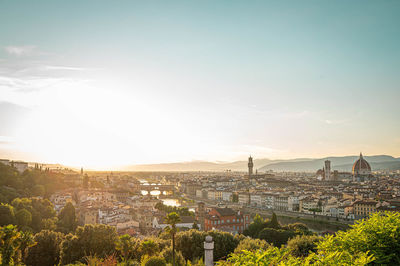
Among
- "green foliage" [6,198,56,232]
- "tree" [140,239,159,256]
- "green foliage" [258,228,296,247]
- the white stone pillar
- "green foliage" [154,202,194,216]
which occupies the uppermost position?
the white stone pillar

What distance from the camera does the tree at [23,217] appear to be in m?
24.5

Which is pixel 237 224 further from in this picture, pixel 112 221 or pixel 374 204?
pixel 374 204

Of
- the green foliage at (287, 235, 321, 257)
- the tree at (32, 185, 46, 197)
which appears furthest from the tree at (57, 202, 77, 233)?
the green foliage at (287, 235, 321, 257)

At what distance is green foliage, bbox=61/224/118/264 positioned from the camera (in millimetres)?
14344

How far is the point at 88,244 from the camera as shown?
1470cm

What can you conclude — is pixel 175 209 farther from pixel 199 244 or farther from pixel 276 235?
pixel 199 244

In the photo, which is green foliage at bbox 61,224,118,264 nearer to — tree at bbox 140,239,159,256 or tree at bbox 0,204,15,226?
tree at bbox 140,239,159,256

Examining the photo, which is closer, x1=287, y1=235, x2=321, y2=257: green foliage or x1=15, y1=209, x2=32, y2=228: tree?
x1=287, y1=235, x2=321, y2=257: green foliage

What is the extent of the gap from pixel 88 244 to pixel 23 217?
13160 millimetres

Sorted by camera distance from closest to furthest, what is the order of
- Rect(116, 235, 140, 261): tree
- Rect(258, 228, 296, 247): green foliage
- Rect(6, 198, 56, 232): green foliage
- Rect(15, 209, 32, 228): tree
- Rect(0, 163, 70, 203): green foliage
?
Rect(116, 235, 140, 261): tree → Rect(258, 228, 296, 247): green foliage → Rect(15, 209, 32, 228): tree → Rect(6, 198, 56, 232): green foliage → Rect(0, 163, 70, 203): green foliage

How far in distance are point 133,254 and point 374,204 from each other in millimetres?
32414

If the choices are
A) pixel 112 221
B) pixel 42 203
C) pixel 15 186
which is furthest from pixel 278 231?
pixel 15 186

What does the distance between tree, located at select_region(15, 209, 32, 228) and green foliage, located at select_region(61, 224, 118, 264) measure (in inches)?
Result: 468

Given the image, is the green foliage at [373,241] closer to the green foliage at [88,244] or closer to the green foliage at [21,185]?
the green foliage at [88,244]
